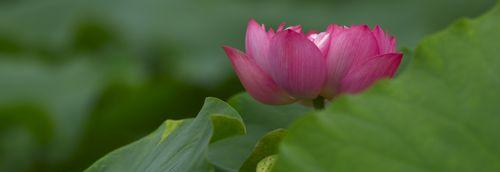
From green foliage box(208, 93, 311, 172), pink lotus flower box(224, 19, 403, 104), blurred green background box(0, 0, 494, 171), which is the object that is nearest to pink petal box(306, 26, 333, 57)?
pink lotus flower box(224, 19, 403, 104)

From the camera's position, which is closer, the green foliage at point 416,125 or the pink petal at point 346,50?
the green foliage at point 416,125

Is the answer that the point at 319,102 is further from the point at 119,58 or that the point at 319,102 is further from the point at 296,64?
the point at 119,58

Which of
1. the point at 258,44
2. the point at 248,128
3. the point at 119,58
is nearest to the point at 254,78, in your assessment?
the point at 258,44

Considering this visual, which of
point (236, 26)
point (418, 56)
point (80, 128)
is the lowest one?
point (80, 128)

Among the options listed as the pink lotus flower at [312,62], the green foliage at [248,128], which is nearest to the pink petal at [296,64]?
the pink lotus flower at [312,62]

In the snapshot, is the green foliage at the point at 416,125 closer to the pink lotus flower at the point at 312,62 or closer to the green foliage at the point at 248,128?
the pink lotus flower at the point at 312,62

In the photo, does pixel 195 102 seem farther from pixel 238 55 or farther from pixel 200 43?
pixel 238 55

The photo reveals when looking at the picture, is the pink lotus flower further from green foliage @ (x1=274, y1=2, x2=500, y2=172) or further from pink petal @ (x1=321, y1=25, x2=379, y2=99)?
green foliage @ (x1=274, y1=2, x2=500, y2=172)

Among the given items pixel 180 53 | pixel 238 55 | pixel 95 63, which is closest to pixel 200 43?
pixel 180 53
